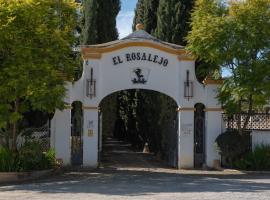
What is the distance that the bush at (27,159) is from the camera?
19.0 meters

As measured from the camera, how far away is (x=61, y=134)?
22.3 metres

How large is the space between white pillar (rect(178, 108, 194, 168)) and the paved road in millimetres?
1038

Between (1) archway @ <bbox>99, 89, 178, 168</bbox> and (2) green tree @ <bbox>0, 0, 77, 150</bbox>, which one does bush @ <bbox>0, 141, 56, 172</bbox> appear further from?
(1) archway @ <bbox>99, 89, 178, 168</bbox>

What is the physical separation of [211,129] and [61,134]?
609 cm

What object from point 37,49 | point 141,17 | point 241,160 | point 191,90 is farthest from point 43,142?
point 141,17

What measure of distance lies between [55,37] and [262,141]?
9239 millimetres

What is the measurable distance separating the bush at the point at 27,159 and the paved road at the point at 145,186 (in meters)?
0.95

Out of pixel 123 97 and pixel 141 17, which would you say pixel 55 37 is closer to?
pixel 141 17

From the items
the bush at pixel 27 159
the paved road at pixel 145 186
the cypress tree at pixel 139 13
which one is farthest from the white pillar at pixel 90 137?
the cypress tree at pixel 139 13

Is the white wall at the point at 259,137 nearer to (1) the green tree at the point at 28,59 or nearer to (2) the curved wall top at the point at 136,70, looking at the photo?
(2) the curved wall top at the point at 136,70

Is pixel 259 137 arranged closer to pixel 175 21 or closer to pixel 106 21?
pixel 175 21

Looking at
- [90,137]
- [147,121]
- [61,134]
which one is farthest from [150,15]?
[61,134]

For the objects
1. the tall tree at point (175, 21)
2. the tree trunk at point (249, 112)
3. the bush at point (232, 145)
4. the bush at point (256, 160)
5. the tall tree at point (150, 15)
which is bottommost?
the bush at point (256, 160)

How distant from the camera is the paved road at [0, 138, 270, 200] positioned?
14492 mm
